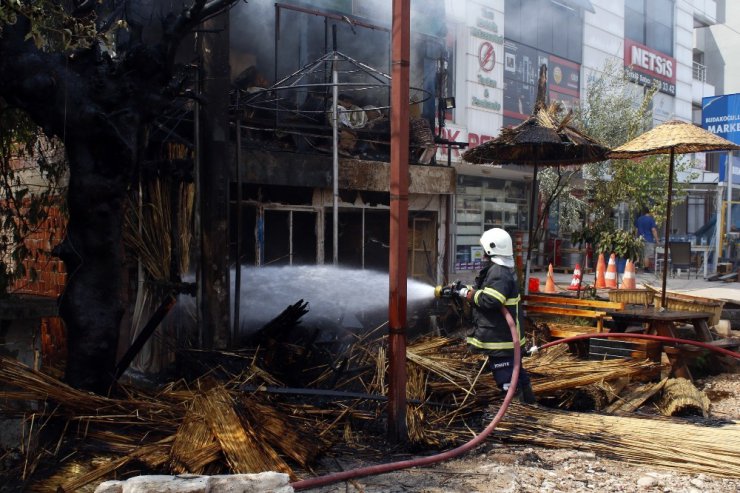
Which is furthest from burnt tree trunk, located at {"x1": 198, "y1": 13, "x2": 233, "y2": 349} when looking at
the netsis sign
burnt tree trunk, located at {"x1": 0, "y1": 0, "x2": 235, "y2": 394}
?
the netsis sign

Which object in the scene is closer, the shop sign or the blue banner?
the shop sign

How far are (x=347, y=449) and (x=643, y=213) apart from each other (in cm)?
1535

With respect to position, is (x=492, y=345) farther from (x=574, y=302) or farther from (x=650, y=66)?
(x=650, y=66)

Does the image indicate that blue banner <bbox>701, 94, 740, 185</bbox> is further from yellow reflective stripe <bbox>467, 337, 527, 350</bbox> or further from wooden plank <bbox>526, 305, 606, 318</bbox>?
yellow reflective stripe <bbox>467, 337, 527, 350</bbox>

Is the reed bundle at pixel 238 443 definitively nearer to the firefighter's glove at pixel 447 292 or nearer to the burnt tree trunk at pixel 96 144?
the burnt tree trunk at pixel 96 144

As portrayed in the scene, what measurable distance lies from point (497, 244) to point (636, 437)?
6.57 feet

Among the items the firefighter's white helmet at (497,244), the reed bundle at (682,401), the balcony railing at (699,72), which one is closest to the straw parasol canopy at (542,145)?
the firefighter's white helmet at (497,244)

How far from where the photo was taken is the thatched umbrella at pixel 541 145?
8.54m

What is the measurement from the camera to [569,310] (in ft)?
27.0

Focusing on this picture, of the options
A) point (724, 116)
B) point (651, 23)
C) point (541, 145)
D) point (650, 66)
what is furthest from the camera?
point (651, 23)

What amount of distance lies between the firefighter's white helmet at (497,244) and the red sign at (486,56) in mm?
13772

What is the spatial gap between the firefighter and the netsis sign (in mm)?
20326

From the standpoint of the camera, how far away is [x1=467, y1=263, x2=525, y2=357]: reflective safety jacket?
5.93 m

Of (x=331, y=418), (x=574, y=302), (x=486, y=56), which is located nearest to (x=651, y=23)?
(x=486, y=56)
